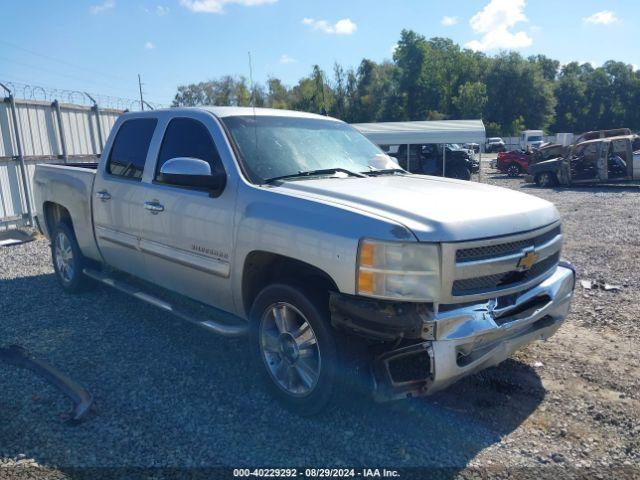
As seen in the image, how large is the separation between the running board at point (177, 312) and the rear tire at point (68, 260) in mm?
299

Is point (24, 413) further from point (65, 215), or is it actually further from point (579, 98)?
point (579, 98)

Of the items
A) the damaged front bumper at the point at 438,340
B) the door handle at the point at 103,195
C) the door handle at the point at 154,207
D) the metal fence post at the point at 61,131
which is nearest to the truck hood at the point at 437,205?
the damaged front bumper at the point at 438,340

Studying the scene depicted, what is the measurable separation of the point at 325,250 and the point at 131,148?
9.30ft

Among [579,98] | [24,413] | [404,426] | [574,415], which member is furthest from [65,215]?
[579,98]

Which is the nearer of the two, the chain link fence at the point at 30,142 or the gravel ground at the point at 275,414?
the gravel ground at the point at 275,414

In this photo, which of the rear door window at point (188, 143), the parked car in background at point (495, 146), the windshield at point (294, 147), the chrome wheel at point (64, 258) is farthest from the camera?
the parked car in background at point (495, 146)

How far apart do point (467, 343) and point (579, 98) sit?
84.5 metres

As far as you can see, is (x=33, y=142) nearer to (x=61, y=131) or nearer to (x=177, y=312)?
(x=61, y=131)

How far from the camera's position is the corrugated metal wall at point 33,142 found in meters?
10.5

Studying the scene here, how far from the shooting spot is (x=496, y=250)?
3.26 metres

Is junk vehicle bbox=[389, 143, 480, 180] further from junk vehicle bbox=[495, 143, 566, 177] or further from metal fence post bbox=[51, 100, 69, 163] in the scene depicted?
metal fence post bbox=[51, 100, 69, 163]

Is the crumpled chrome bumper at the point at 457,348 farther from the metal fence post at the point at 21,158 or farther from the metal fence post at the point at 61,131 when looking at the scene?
the metal fence post at the point at 61,131

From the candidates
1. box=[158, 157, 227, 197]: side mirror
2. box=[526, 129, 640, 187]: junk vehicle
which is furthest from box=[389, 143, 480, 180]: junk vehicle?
box=[158, 157, 227, 197]: side mirror

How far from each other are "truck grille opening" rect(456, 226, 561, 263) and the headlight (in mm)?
187
